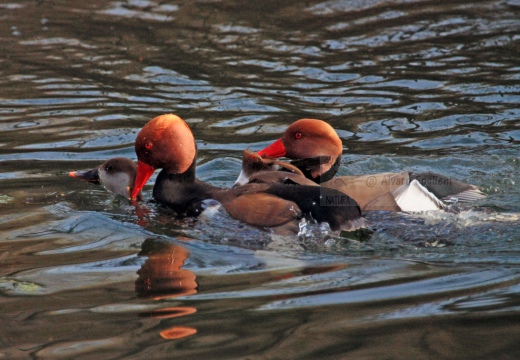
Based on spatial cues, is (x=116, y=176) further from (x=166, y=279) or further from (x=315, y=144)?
(x=166, y=279)

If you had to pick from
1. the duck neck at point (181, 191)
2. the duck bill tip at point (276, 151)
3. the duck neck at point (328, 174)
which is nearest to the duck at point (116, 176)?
the duck neck at point (181, 191)

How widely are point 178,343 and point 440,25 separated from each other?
998 cm

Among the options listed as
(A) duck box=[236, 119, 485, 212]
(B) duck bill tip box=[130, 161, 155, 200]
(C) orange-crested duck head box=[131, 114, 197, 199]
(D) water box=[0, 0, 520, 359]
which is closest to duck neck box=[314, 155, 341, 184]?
(A) duck box=[236, 119, 485, 212]

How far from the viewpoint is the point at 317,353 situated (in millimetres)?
3621

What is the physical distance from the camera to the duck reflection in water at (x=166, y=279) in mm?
4145

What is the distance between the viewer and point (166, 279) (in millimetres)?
4820

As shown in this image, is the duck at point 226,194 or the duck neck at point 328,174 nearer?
the duck at point 226,194

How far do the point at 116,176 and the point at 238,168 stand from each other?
55.2 inches

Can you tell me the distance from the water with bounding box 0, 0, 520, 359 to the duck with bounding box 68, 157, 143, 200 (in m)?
0.16

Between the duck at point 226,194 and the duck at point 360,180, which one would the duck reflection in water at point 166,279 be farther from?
the duck at point 360,180

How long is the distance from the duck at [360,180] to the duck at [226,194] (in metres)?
0.37

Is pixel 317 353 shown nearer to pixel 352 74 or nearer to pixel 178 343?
pixel 178 343

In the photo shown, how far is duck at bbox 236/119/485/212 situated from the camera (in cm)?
643

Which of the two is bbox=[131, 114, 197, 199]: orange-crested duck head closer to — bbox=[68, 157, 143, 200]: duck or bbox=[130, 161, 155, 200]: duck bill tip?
bbox=[130, 161, 155, 200]: duck bill tip
